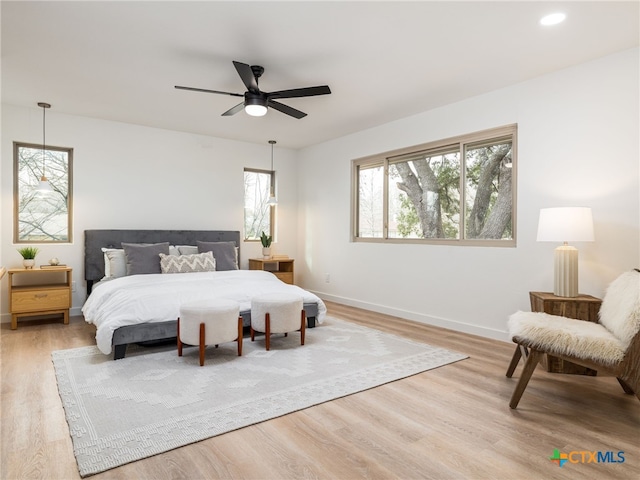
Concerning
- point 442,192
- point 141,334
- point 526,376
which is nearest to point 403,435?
point 526,376

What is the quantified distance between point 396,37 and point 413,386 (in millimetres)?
2653

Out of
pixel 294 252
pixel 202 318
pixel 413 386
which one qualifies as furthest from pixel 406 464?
pixel 294 252

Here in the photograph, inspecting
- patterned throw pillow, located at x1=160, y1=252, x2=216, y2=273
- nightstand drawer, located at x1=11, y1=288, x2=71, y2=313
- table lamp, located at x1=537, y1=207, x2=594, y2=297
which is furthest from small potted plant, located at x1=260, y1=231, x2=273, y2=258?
table lamp, located at x1=537, y1=207, x2=594, y2=297

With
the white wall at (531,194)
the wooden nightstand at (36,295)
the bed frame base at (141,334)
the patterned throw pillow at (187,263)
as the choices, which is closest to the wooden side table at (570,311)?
the white wall at (531,194)

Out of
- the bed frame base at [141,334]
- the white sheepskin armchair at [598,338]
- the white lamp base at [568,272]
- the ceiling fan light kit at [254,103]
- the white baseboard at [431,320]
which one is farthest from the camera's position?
the white baseboard at [431,320]

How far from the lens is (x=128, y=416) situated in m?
2.22

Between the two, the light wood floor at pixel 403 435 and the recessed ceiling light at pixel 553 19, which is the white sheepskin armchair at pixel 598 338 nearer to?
the light wood floor at pixel 403 435

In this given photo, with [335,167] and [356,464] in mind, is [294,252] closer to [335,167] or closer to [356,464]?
[335,167]

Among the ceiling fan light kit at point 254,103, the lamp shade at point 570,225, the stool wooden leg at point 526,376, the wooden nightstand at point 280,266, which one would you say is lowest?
the stool wooden leg at point 526,376

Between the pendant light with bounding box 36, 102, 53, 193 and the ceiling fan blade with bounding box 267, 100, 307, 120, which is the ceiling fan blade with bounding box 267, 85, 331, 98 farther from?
the pendant light with bounding box 36, 102, 53, 193

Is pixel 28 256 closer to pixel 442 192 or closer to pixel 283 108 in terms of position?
pixel 283 108

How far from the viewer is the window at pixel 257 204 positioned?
659 centimetres

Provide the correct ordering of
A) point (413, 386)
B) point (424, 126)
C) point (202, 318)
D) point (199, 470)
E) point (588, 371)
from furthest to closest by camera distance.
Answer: point (424, 126)
point (202, 318)
point (588, 371)
point (413, 386)
point (199, 470)

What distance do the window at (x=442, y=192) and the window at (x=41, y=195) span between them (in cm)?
401
